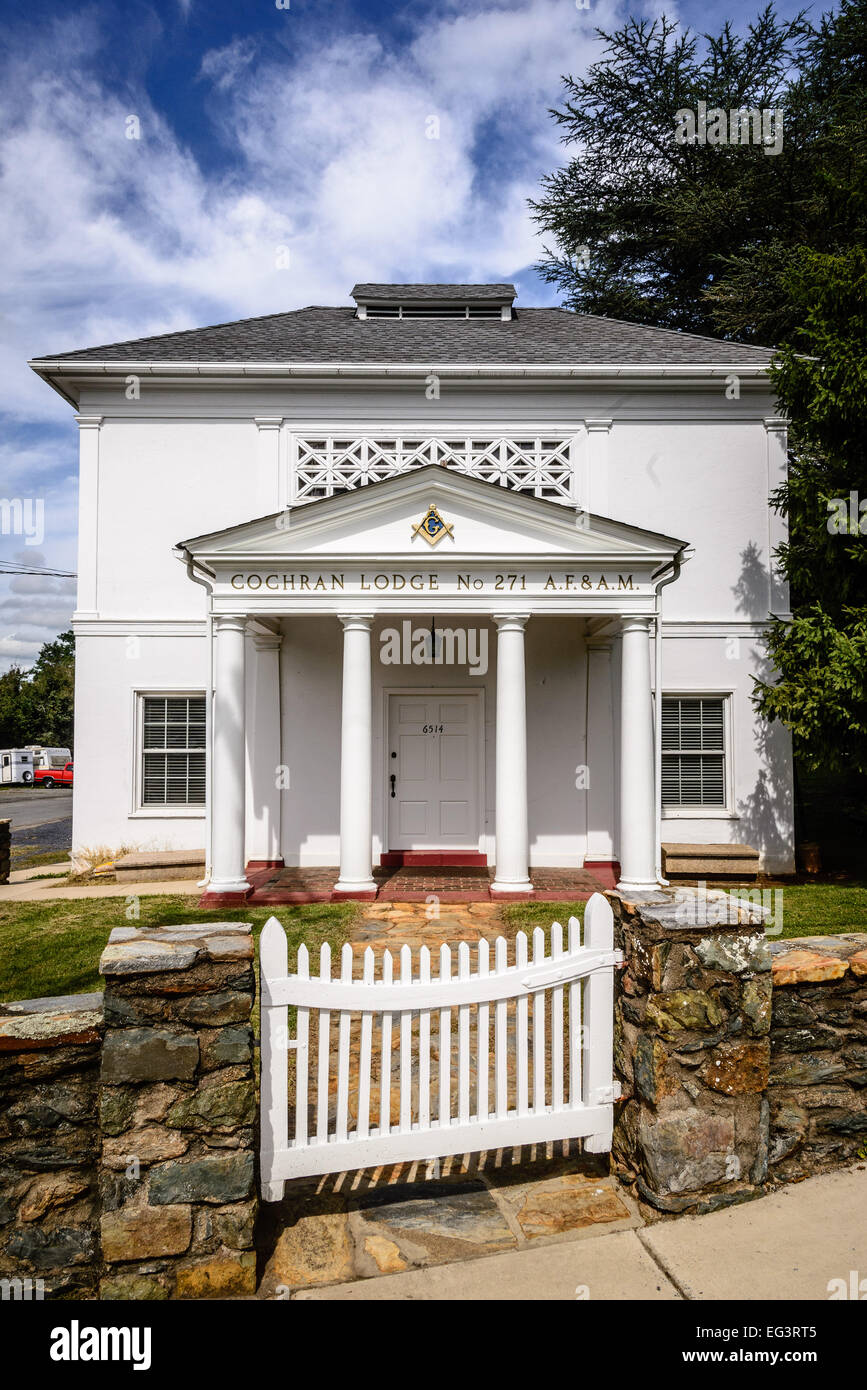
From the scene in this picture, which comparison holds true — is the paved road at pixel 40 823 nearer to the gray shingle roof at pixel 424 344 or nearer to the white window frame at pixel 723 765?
the gray shingle roof at pixel 424 344

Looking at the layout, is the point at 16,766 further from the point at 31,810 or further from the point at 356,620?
the point at 356,620

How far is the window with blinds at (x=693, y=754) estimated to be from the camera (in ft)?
41.3

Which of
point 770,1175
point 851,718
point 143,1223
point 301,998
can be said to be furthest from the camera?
point 851,718

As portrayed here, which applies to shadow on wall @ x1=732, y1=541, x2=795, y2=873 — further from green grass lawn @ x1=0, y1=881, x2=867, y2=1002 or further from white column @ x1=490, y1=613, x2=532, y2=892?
white column @ x1=490, y1=613, x2=532, y2=892

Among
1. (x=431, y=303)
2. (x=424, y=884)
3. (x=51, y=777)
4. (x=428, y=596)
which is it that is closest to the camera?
(x=428, y=596)

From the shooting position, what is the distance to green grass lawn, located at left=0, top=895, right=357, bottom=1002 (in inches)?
272

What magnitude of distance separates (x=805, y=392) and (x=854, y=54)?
55.4ft

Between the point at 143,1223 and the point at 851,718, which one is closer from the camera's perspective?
the point at 143,1223

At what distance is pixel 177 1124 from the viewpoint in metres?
3.12

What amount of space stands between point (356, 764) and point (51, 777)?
142 feet

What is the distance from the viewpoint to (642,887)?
32.3 ft

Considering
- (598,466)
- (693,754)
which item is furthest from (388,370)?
(693,754)
